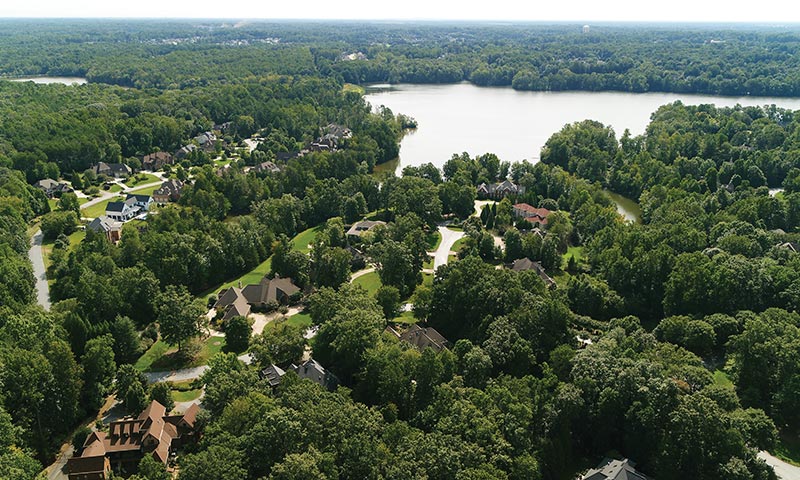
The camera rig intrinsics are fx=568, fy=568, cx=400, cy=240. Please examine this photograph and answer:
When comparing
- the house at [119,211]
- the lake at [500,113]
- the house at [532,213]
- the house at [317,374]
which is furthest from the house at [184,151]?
the house at [317,374]

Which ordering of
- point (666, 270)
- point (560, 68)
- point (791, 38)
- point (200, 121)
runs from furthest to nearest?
point (791, 38), point (560, 68), point (200, 121), point (666, 270)

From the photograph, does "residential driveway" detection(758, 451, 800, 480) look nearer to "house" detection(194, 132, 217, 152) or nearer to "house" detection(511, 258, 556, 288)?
"house" detection(511, 258, 556, 288)

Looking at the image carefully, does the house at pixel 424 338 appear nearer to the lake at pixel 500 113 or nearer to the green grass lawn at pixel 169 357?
the green grass lawn at pixel 169 357

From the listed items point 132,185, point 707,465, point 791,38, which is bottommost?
point 132,185

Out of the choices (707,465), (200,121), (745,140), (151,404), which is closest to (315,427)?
(151,404)

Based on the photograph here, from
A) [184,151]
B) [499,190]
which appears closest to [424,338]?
[499,190]

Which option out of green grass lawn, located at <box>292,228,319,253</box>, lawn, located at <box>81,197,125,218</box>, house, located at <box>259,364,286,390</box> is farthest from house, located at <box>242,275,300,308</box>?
lawn, located at <box>81,197,125,218</box>

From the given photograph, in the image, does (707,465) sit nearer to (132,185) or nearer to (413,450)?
(413,450)
